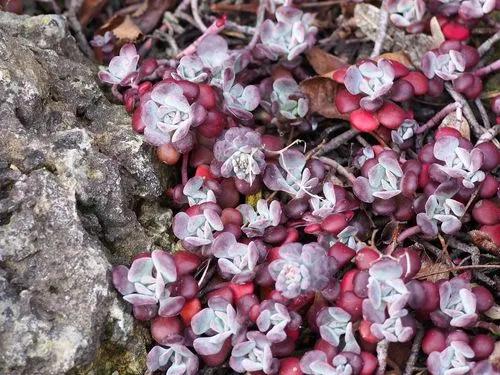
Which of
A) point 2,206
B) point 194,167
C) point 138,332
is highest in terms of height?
point 2,206

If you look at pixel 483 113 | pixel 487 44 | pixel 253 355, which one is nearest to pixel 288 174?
pixel 253 355

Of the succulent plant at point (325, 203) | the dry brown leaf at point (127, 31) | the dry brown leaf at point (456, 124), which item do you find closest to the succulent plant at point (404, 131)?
the dry brown leaf at point (456, 124)

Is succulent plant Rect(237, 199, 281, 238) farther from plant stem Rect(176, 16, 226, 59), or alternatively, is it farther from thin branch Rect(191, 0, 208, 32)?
thin branch Rect(191, 0, 208, 32)

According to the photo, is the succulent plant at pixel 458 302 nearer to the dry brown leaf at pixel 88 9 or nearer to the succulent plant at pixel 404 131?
the succulent plant at pixel 404 131

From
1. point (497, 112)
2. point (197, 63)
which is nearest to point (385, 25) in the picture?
point (497, 112)

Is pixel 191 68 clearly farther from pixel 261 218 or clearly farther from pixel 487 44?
pixel 487 44

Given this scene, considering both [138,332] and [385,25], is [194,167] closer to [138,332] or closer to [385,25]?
[138,332]

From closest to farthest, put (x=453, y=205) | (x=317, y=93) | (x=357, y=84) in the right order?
(x=453, y=205), (x=357, y=84), (x=317, y=93)
